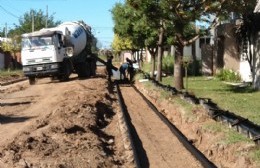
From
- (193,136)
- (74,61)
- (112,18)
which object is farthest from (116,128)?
(112,18)

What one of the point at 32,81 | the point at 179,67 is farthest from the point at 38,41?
the point at 179,67

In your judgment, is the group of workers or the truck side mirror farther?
the group of workers

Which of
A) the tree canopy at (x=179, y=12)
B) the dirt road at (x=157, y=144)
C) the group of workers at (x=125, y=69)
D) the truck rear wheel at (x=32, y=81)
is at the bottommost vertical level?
the dirt road at (x=157, y=144)

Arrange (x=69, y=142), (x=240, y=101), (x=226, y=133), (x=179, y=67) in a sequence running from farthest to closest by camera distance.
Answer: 1. (x=179, y=67)
2. (x=240, y=101)
3. (x=226, y=133)
4. (x=69, y=142)

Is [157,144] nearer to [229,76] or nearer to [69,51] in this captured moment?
[229,76]

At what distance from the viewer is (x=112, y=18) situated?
42.6 metres

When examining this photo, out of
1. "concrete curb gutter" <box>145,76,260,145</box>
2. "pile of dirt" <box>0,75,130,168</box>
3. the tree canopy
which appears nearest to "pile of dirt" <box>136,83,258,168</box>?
"concrete curb gutter" <box>145,76,260,145</box>

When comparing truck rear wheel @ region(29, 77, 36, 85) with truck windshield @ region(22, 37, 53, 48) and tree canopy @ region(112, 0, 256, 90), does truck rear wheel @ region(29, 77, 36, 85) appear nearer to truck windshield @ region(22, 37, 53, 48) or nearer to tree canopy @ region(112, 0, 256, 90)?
truck windshield @ region(22, 37, 53, 48)

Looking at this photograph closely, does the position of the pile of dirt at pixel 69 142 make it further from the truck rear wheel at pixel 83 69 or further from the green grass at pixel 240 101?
the truck rear wheel at pixel 83 69

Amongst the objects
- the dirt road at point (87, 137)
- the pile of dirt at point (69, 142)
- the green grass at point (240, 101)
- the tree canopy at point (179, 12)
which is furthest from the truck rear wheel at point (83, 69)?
the pile of dirt at point (69, 142)

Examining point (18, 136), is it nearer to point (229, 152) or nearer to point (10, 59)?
point (229, 152)

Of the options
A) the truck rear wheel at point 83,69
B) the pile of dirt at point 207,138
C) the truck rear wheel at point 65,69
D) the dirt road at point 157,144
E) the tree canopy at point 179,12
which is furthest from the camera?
the truck rear wheel at point 83,69

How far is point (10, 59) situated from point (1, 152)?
177ft

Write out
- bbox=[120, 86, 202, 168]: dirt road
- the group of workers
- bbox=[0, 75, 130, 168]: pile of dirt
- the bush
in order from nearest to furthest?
bbox=[0, 75, 130, 168]: pile of dirt < bbox=[120, 86, 202, 168]: dirt road < the bush < the group of workers
